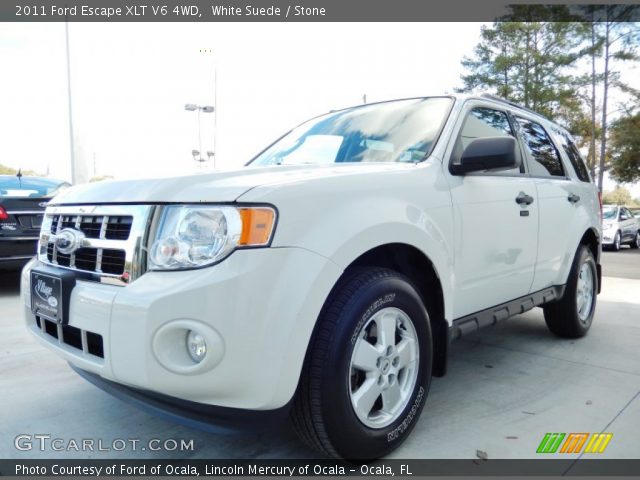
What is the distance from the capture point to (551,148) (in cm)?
383

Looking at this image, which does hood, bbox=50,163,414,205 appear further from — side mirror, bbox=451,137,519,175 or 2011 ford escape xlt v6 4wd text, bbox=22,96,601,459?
side mirror, bbox=451,137,519,175

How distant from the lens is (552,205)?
3.46 metres

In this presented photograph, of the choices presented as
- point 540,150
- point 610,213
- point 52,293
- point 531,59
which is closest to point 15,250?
point 52,293

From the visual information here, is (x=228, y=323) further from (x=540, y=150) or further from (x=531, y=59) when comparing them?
(x=531, y=59)

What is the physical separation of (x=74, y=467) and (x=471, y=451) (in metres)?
1.75

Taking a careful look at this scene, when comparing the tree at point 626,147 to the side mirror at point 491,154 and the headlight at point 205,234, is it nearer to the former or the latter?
the side mirror at point 491,154

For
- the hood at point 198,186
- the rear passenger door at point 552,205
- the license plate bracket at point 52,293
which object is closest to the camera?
the hood at point 198,186

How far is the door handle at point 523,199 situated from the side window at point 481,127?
18 cm

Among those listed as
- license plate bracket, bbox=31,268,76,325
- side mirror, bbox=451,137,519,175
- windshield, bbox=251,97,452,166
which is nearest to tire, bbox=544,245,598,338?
side mirror, bbox=451,137,519,175

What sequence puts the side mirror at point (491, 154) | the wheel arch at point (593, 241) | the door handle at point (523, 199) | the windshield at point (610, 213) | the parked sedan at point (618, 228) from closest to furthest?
A: the side mirror at point (491, 154) → the door handle at point (523, 199) → the wheel arch at point (593, 241) → the parked sedan at point (618, 228) → the windshield at point (610, 213)

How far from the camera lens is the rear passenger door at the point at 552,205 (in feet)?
11.0

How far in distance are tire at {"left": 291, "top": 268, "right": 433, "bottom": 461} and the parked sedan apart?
16.1 meters

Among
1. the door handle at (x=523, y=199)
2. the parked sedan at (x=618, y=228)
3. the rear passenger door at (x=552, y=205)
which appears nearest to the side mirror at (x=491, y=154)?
the door handle at (x=523, y=199)

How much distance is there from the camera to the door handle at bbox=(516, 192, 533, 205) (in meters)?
3.02
